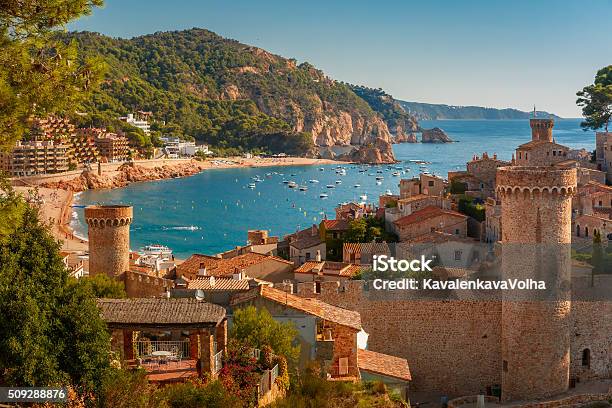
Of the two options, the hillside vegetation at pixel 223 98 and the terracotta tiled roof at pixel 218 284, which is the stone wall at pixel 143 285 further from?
the hillside vegetation at pixel 223 98

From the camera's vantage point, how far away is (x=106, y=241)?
1767 centimetres

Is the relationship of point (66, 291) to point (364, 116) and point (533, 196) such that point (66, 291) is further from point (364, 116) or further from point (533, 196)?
point (364, 116)

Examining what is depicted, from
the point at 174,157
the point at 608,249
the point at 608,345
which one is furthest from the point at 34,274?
the point at 174,157

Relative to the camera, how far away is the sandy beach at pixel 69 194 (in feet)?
137

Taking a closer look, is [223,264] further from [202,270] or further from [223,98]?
[223,98]

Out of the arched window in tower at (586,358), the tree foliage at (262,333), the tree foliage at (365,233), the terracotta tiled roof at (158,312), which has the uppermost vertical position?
the terracotta tiled roof at (158,312)

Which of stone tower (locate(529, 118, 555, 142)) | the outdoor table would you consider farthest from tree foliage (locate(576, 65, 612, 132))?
the outdoor table

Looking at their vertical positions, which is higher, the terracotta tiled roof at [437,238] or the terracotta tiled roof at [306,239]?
the terracotta tiled roof at [437,238]

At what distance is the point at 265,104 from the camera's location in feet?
567

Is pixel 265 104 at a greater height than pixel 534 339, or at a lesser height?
greater

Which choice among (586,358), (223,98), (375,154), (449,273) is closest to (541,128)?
(449,273)

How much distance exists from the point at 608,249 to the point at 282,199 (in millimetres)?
58325

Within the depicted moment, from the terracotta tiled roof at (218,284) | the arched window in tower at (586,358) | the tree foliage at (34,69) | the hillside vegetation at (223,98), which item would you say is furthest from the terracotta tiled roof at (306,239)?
the hillside vegetation at (223,98)

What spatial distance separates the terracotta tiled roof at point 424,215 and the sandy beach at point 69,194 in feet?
34.5
